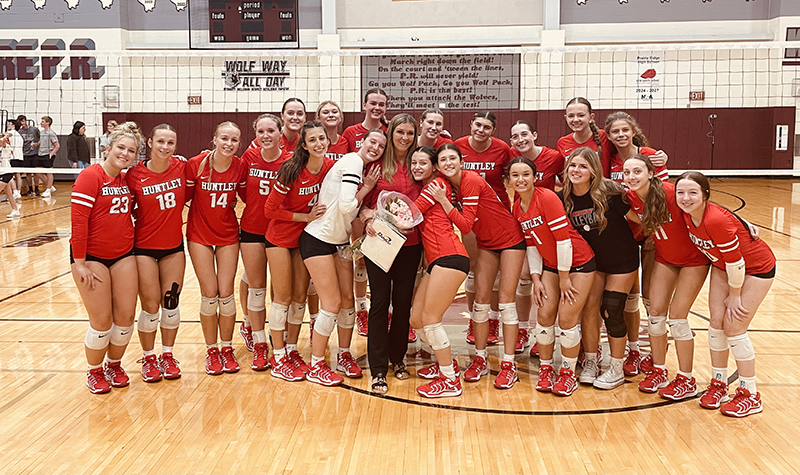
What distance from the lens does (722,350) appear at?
448cm

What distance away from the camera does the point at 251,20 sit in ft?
50.2

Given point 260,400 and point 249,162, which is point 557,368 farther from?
point 249,162

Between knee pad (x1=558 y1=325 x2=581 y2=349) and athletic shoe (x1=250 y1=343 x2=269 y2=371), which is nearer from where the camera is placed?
knee pad (x1=558 y1=325 x2=581 y2=349)

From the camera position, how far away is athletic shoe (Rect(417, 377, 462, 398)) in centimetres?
473

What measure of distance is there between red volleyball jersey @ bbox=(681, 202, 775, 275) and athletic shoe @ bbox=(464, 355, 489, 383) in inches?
70.0

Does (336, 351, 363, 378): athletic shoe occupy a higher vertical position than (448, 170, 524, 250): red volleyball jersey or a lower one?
lower

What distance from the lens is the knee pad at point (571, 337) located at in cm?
479

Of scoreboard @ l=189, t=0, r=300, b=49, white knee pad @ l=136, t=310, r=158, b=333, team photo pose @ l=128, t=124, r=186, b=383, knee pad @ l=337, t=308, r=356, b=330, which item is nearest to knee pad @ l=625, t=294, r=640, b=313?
knee pad @ l=337, t=308, r=356, b=330

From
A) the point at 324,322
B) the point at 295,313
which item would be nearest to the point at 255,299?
the point at 295,313

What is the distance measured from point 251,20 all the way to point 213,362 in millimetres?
11905

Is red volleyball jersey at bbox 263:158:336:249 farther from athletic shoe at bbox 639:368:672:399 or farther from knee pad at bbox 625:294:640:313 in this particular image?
athletic shoe at bbox 639:368:672:399

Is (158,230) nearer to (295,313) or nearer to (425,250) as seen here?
(295,313)

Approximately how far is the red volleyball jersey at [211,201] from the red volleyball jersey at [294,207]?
34cm

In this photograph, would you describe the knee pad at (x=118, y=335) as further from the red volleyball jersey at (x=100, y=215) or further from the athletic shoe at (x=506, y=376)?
the athletic shoe at (x=506, y=376)
